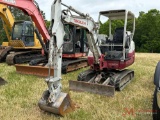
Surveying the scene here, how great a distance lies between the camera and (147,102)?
5055mm

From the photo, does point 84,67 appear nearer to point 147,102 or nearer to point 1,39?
point 147,102

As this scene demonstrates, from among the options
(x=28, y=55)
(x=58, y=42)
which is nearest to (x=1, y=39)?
(x=28, y=55)

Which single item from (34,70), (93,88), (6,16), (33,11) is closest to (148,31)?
(6,16)

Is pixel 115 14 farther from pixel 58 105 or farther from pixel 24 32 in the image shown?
pixel 24 32

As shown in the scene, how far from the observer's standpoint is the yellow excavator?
37.3ft

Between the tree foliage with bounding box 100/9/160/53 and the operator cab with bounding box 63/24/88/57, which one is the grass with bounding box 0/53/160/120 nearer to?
the operator cab with bounding box 63/24/88/57

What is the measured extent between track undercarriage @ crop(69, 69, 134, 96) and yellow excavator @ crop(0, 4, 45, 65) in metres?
5.50

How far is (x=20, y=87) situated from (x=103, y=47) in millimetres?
2749

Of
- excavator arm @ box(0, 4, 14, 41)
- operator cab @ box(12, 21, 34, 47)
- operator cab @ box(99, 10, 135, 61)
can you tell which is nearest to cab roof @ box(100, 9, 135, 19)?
operator cab @ box(99, 10, 135, 61)

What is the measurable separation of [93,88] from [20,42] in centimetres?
671

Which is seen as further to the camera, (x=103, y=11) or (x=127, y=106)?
(x=103, y=11)

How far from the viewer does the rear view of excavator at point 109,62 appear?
589cm

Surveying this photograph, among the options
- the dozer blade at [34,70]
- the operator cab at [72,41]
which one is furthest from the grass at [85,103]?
the operator cab at [72,41]

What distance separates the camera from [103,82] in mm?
6328
